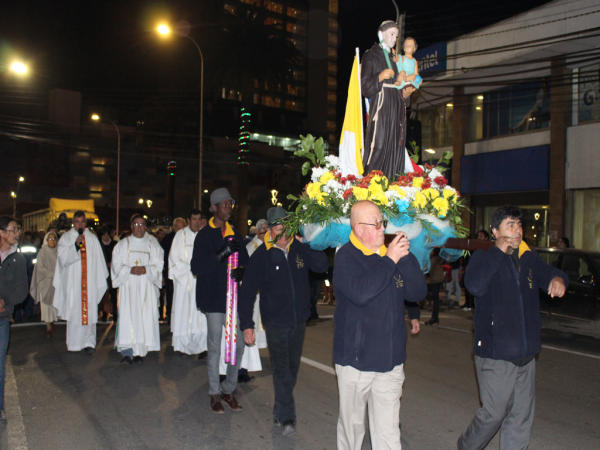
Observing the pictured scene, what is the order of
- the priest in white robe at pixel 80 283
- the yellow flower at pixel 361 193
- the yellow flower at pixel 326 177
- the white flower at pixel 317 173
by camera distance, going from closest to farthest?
the yellow flower at pixel 361 193
the yellow flower at pixel 326 177
the white flower at pixel 317 173
the priest in white robe at pixel 80 283

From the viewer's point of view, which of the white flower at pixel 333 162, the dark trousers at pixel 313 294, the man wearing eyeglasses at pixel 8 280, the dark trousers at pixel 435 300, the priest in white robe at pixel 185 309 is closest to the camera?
the white flower at pixel 333 162

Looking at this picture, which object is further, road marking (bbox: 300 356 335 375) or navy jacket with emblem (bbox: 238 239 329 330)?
road marking (bbox: 300 356 335 375)

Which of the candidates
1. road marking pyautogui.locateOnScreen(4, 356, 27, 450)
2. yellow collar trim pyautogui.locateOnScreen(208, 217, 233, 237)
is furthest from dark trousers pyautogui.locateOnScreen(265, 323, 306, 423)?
road marking pyautogui.locateOnScreen(4, 356, 27, 450)

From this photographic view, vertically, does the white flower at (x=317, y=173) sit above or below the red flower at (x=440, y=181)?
above

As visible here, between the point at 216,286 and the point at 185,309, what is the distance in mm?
3241

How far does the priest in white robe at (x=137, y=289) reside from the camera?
27.4 ft

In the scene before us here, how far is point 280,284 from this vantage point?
5.31 m

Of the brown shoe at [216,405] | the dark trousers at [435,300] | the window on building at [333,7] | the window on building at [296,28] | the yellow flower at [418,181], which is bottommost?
the brown shoe at [216,405]

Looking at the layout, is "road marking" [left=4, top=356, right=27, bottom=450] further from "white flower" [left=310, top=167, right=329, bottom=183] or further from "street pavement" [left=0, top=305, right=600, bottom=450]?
"white flower" [left=310, top=167, right=329, bottom=183]

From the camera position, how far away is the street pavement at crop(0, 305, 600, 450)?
513 centimetres

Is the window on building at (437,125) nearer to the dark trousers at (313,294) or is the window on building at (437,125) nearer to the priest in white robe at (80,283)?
the dark trousers at (313,294)

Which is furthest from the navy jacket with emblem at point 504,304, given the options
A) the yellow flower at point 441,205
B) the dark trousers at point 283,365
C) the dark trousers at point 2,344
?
the dark trousers at point 2,344

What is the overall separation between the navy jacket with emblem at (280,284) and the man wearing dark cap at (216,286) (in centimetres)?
52

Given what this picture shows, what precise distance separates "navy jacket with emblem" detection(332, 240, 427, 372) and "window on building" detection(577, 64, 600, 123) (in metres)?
16.6
